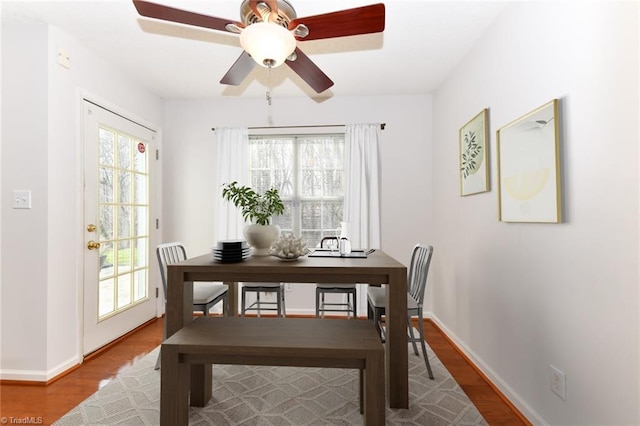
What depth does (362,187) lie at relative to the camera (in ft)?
11.8

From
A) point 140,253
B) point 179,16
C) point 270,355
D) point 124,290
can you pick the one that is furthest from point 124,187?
point 270,355

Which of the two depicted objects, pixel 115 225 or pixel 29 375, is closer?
pixel 29 375

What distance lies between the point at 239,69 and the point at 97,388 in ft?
7.62

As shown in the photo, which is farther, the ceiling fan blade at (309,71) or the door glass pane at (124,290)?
the door glass pane at (124,290)

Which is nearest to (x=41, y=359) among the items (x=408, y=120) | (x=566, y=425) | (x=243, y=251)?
(x=243, y=251)

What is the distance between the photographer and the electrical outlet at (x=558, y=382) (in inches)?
60.3

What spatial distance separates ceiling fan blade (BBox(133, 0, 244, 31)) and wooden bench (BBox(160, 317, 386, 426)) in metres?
1.54

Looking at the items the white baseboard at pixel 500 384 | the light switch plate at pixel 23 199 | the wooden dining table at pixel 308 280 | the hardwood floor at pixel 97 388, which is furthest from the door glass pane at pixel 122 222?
the white baseboard at pixel 500 384

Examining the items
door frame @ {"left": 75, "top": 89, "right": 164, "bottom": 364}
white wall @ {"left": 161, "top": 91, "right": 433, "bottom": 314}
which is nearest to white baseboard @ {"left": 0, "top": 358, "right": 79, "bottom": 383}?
door frame @ {"left": 75, "top": 89, "right": 164, "bottom": 364}

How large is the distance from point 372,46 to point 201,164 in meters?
2.35

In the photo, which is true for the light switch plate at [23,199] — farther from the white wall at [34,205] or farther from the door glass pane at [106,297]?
the door glass pane at [106,297]

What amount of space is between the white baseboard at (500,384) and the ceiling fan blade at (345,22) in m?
2.21

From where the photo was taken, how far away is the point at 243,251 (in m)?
1.94

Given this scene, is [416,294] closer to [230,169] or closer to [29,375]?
[230,169]
